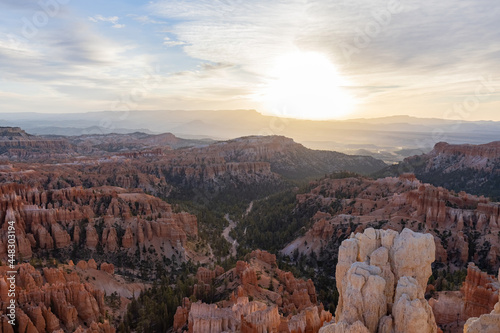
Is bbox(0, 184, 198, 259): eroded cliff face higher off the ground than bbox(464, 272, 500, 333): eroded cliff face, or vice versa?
bbox(464, 272, 500, 333): eroded cliff face

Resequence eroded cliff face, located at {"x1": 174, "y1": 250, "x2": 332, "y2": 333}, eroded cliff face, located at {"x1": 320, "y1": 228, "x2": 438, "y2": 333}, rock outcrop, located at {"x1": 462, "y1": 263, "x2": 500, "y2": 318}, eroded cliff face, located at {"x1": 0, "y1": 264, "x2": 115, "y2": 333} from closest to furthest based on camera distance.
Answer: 1. eroded cliff face, located at {"x1": 320, "y1": 228, "x2": 438, "y2": 333}
2. eroded cliff face, located at {"x1": 174, "y1": 250, "x2": 332, "y2": 333}
3. rock outcrop, located at {"x1": 462, "y1": 263, "x2": 500, "y2": 318}
4. eroded cliff face, located at {"x1": 0, "y1": 264, "x2": 115, "y2": 333}

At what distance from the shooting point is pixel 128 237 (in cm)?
5191

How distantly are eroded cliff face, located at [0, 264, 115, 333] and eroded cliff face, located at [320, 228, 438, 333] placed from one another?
68.0 ft

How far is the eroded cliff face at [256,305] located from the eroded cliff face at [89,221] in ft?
59.0

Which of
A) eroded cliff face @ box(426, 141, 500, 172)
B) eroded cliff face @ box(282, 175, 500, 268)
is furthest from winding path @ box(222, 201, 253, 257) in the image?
eroded cliff face @ box(426, 141, 500, 172)

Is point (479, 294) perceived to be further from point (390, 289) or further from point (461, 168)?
point (461, 168)

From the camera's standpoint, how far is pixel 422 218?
52.7 metres

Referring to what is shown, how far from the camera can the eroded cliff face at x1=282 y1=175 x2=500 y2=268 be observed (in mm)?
46844

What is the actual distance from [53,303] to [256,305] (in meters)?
16.9

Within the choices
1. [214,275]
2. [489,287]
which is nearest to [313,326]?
[489,287]

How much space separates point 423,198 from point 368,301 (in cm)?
4616

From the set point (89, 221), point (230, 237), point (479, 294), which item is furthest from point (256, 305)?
point (230, 237)

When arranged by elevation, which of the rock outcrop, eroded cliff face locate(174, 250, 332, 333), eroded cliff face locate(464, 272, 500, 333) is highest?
eroded cliff face locate(464, 272, 500, 333)

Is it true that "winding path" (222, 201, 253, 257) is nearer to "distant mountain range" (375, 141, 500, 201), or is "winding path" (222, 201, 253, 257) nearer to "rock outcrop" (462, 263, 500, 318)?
"rock outcrop" (462, 263, 500, 318)
